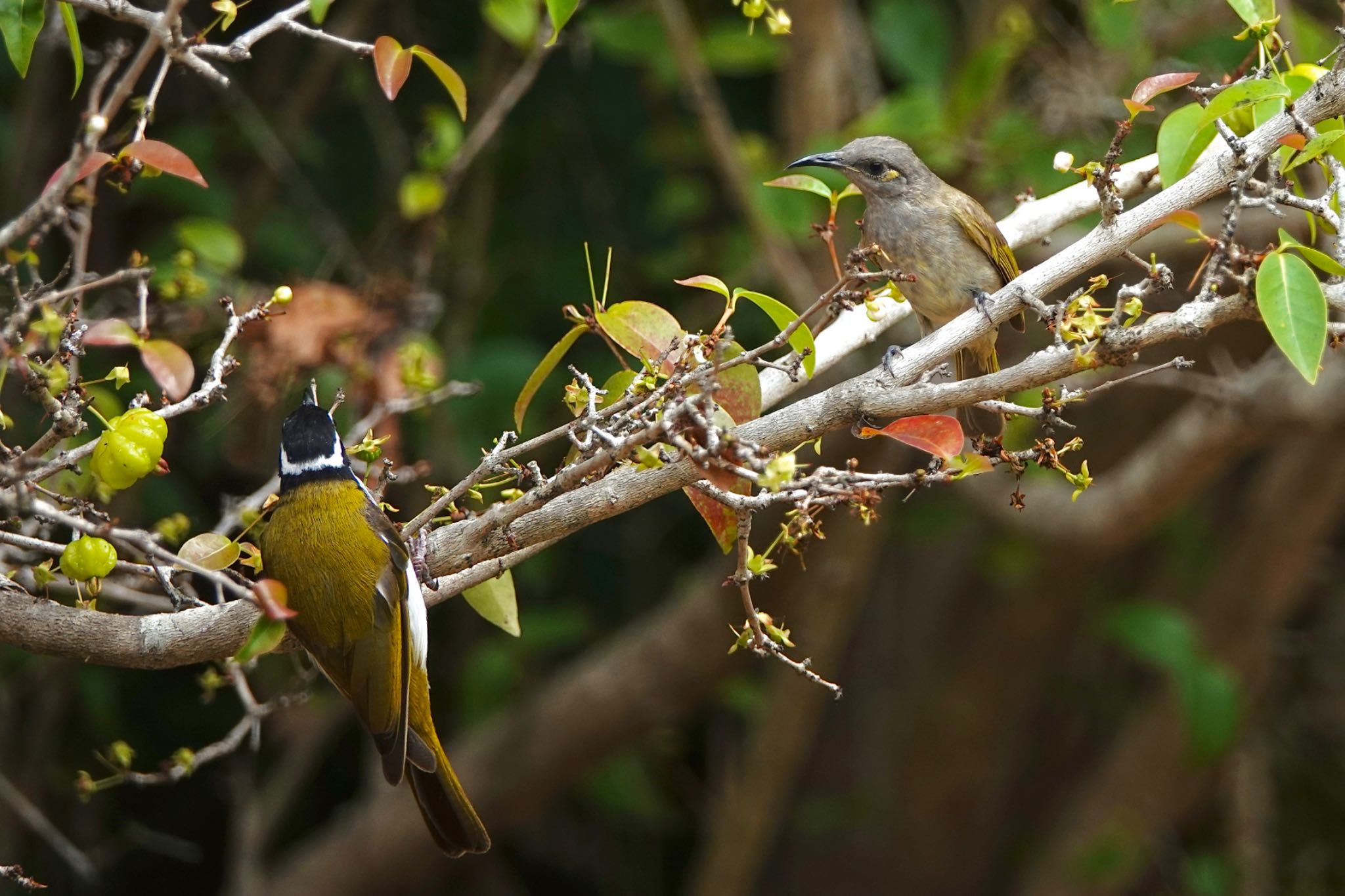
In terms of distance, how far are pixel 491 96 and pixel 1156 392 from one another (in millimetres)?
2709

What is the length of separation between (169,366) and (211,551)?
51 centimetres

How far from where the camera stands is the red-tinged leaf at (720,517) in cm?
193

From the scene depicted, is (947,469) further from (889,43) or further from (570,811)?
(570,811)

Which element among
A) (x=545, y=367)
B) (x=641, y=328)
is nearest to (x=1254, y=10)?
(x=641, y=328)

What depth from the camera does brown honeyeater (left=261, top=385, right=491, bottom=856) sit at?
228cm

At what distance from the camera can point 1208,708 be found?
450 cm

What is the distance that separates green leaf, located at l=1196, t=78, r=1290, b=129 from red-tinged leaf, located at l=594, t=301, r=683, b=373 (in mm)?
759

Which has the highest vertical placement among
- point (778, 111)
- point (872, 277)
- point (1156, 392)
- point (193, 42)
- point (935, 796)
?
point (193, 42)

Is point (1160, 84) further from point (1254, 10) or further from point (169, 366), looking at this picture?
point (169, 366)

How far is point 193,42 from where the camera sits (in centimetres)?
187

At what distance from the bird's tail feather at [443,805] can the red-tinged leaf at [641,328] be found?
0.83 metres

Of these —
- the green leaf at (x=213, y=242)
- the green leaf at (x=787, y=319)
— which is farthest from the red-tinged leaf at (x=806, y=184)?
the green leaf at (x=213, y=242)

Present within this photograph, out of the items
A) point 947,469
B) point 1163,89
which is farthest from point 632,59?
point 947,469

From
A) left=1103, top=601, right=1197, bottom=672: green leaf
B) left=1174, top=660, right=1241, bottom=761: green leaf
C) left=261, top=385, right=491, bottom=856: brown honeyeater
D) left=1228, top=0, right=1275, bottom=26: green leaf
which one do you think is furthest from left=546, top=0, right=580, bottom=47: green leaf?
left=1174, top=660, right=1241, bottom=761: green leaf
